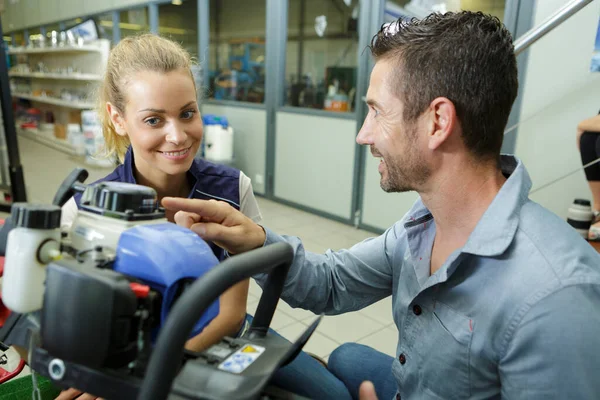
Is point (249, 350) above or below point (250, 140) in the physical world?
above

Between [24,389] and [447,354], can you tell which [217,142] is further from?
[447,354]

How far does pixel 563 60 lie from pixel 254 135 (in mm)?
2988

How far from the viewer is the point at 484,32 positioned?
91 cm

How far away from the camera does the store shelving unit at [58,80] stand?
21.6 feet

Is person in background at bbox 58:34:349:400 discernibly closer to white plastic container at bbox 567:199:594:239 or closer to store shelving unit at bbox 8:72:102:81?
white plastic container at bbox 567:199:594:239

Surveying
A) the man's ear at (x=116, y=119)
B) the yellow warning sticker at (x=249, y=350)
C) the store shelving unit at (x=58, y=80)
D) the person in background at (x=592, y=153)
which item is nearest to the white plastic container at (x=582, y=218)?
the person in background at (x=592, y=153)

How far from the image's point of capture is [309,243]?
3.50 m

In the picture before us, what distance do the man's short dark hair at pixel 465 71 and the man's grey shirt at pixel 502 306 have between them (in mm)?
113

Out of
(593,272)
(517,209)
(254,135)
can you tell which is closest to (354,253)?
(517,209)

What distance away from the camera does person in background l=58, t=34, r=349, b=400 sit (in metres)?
1.22

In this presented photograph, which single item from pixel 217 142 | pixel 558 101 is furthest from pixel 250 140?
pixel 558 101

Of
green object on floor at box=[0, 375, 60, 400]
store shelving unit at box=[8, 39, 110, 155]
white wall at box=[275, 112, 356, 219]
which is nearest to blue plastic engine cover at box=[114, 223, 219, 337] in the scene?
green object on floor at box=[0, 375, 60, 400]

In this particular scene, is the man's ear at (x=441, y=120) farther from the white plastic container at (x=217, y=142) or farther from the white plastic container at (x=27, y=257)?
the white plastic container at (x=217, y=142)

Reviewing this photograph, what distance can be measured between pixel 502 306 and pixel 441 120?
14.6 inches
